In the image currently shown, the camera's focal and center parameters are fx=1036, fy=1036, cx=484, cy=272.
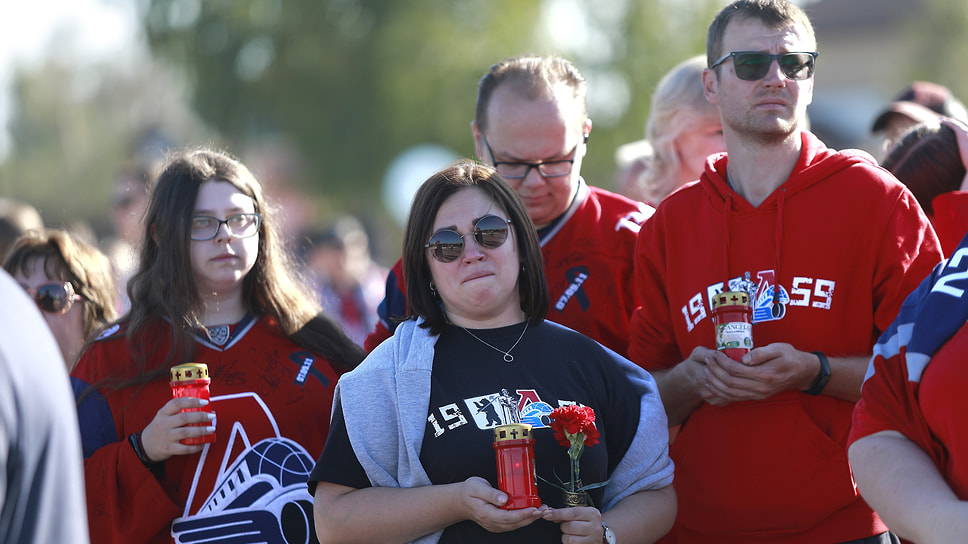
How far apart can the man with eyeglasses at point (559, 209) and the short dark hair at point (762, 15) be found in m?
0.71

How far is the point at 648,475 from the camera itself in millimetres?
3199

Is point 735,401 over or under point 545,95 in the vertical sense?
under

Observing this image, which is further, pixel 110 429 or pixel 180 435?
pixel 110 429

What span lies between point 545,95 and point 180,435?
186 cm

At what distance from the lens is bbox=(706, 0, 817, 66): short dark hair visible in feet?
11.3

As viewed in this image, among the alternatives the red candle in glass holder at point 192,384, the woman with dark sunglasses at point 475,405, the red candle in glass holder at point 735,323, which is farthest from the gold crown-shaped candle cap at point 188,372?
the red candle in glass holder at point 735,323

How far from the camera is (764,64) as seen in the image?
341 cm

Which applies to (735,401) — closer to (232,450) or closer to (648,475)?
(648,475)

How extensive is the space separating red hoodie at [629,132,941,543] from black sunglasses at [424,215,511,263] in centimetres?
70

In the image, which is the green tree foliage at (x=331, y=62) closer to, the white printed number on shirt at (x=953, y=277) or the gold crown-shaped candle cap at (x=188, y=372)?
the gold crown-shaped candle cap at (x=188, y=372)

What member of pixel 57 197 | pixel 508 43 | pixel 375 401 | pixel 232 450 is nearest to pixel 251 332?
pixel 232 450

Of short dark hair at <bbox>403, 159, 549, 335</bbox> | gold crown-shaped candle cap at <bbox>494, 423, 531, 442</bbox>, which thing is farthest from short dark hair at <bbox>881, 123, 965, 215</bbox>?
gold crown-shaped candle cap at <bbox>494, 423, 531, 442</bbox>

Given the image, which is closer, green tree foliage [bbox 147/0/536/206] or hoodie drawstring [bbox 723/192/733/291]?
hoodie drawstring [bbox 723/192/733/291]

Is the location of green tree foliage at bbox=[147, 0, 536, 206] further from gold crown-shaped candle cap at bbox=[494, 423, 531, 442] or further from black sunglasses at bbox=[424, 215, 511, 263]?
gold crown-shaped candle cap at bbox=[494, 423, 531, 442]
